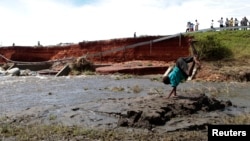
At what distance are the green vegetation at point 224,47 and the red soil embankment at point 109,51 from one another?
1962 mm

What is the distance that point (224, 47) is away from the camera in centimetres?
2750

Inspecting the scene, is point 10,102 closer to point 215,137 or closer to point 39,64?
point 215,137

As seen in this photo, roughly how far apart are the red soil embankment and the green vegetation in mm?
1962

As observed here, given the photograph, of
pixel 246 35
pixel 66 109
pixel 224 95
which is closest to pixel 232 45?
pixel 246 35

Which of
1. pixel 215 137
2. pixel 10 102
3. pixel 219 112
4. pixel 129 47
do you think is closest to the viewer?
pixel 215 137

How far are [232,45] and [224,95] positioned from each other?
43.9ft

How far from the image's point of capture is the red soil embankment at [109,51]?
3066cm

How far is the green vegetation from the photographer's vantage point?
26.4 m

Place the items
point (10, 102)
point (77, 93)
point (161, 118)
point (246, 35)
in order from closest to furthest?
1. point (161, 118)
2. point (10, 102)
3. point (77, 93)
4. point (246, 35)

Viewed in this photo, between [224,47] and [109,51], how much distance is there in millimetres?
9362

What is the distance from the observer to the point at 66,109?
11.9m

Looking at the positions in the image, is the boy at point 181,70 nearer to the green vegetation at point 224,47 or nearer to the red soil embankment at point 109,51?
the green vegetation at point 224,47

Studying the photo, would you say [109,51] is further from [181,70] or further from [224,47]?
[181,70]

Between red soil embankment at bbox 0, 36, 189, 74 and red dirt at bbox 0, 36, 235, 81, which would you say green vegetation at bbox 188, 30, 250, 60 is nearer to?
red soil embankment at bbox 0, 36, 189, 74
